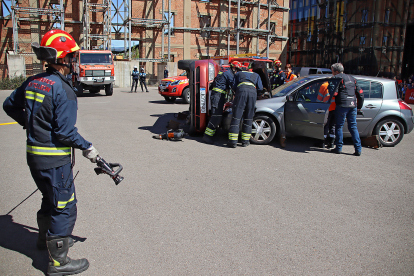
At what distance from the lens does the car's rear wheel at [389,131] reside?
761 centimetres

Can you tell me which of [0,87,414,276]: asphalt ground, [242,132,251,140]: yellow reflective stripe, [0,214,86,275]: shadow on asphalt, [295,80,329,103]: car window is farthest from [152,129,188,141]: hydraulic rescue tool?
[0,214,86,275]: shadow on asphalt

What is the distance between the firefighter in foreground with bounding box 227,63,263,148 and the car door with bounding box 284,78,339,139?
899 mm

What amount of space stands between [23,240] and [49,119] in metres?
1.56

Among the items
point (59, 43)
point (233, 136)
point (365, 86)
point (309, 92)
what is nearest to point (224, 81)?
point (233, 136)

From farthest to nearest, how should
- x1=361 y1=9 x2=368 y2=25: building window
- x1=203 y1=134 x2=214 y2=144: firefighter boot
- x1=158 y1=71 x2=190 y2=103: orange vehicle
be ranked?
1. x1=361 y1=9 x2=368 y2=25: building window
2. x1=158 y1=71 x2=190 y2=103: orange vehicle
3. x1=203 y1=134 x2=214 y2=144: firefighter boot

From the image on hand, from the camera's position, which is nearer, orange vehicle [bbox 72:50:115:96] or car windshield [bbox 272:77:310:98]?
car windshield [bbox 272:77:310:98]

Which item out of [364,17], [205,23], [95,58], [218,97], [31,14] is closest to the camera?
[218,97]

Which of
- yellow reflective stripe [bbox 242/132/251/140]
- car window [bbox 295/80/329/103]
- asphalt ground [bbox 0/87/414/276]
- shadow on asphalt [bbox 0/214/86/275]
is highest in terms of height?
car window [bbox 295/80/329/103]

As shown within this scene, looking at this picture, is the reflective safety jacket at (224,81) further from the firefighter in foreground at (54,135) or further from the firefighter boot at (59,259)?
the firefighter boot at (59,259)

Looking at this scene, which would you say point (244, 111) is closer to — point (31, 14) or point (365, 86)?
point (365, 86)

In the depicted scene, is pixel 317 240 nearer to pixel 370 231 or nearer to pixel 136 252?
pixel 370 231

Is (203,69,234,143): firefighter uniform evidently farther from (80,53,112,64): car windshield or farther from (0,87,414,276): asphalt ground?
(80,53,112,64): car windshield

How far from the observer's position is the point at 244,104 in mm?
7348

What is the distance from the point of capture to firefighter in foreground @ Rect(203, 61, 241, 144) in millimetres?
7758
